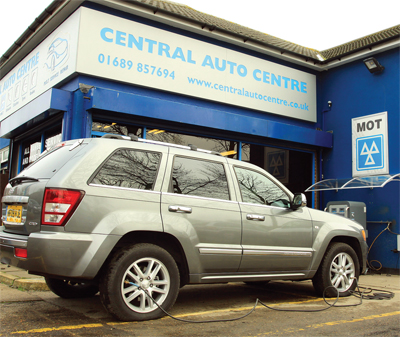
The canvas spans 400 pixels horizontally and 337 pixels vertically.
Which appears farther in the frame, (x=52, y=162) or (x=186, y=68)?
(x=186, y=68)

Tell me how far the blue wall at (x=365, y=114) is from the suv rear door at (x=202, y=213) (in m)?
6.98

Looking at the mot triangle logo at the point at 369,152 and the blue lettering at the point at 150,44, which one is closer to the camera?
the blue lettering at the point at 150,44

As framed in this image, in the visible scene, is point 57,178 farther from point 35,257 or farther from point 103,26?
point 103,26

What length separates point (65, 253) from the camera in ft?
12.0

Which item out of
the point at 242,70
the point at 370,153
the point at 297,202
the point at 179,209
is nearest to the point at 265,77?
the point at 242,70

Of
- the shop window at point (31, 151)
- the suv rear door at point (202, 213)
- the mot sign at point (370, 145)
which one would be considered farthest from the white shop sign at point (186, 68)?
the suv rear door at point (202, 213)

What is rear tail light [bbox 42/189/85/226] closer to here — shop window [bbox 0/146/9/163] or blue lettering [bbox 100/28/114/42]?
blue lettering [bbox 100/28/114/42]

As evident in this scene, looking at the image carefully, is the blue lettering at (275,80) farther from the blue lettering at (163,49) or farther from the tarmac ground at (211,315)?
the tarmac ground at (211,315)

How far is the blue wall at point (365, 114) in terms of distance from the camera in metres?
10.2

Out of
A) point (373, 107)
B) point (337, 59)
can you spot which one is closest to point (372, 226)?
point (373, 107)

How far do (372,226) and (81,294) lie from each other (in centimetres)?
819

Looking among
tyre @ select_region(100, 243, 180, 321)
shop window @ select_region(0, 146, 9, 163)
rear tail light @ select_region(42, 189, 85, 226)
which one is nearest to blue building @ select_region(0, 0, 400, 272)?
shop window @ select_region(0, 146, 9, 163)

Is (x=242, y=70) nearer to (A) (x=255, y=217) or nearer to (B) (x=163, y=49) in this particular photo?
(B) (x=163, y=49)

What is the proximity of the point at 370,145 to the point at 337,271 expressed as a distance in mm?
6086
